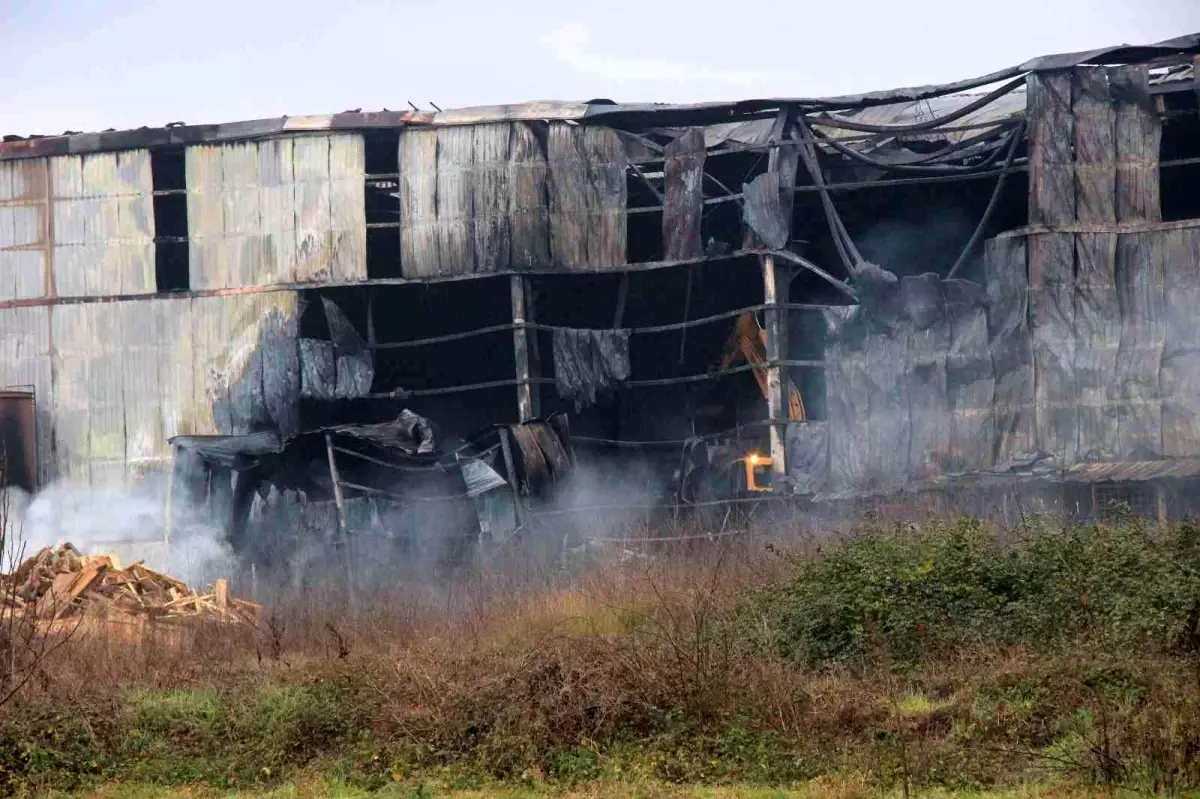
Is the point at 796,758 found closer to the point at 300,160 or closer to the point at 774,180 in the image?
the point at 774,180

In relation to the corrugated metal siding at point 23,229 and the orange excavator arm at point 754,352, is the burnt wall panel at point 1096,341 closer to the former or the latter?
the orange excavator arm at point 754,352

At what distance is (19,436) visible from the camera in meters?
24.3

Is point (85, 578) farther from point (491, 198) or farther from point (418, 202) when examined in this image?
point (491, 198)

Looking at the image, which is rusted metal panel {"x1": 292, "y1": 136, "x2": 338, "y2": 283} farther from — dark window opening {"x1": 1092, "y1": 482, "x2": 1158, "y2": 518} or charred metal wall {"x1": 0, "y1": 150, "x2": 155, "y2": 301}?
dark window opening {"x1": 1092, "y1": 482, "x2": 1158, "y2": 518}

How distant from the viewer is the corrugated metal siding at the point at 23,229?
2477 cm

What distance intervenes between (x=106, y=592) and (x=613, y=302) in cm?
976

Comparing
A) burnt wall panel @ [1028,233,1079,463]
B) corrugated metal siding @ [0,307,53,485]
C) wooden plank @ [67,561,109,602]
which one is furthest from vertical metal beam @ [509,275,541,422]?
corrugated metal siding @ [0,307,53,485]

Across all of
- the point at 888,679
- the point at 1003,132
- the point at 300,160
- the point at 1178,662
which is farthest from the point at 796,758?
the point at 300,160

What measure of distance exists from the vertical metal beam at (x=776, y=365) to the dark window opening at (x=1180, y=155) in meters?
5.42

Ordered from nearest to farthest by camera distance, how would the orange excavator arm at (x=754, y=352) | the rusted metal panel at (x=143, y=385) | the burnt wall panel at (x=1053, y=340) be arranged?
the burnt wall panel at (x=1053, y=340)
the orange excavator arm at (x=754, y=352)
the rusted metal panel at (x=143, y=385)

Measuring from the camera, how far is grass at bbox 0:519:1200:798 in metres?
10.4

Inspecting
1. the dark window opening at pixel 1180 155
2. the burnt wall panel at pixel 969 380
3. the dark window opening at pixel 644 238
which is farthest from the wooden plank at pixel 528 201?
the dark window opening at pixel 1180 155

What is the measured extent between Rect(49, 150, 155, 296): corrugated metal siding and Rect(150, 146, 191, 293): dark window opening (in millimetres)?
253

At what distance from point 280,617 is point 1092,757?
10640 mm
